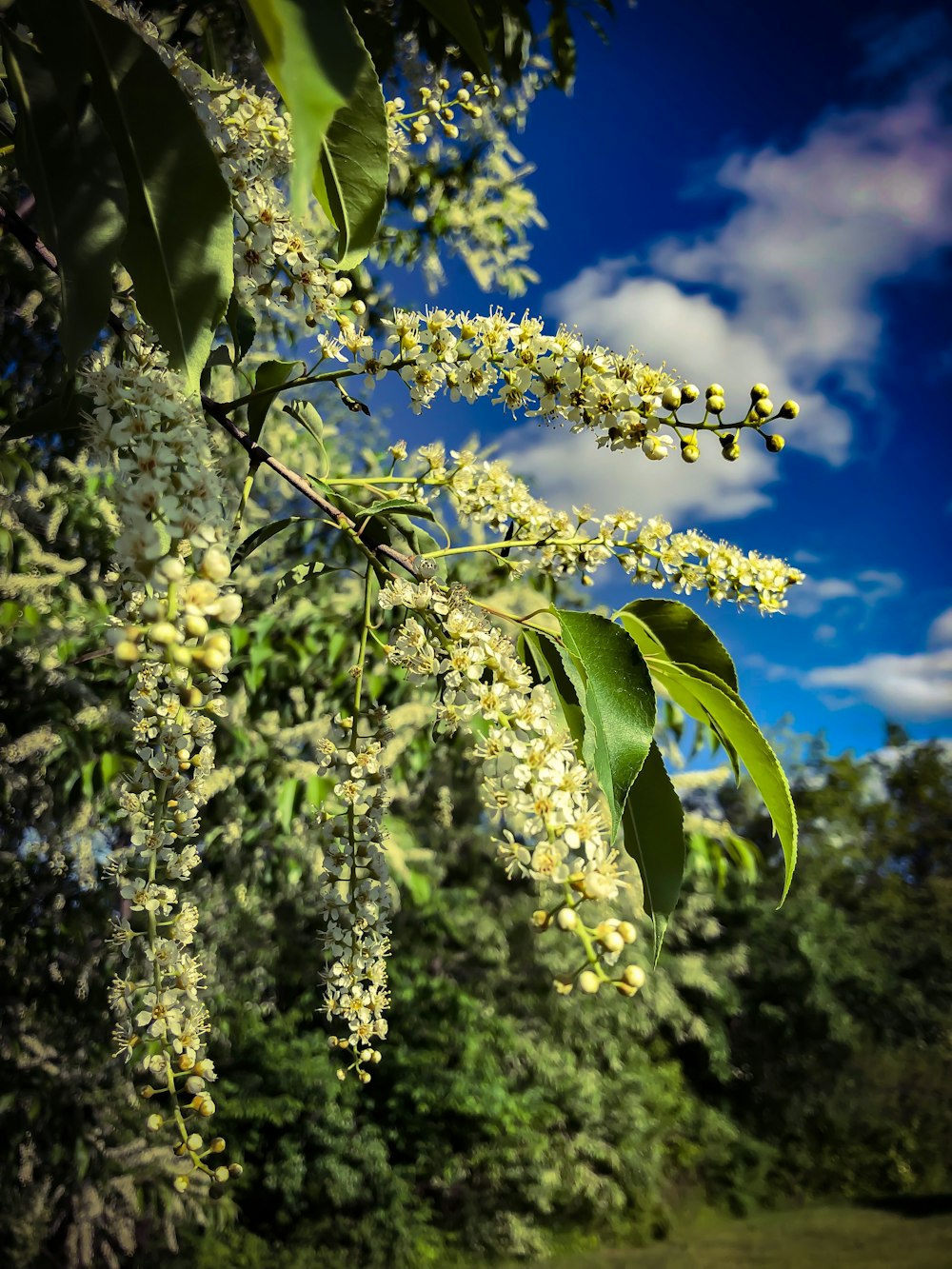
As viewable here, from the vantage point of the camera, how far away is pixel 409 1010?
4.91m

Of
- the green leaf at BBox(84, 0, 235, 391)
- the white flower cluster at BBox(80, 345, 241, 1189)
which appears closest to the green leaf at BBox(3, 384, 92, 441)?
the white flower cluster at BBox(80, 345, 241, 1189)

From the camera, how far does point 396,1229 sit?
4.41m

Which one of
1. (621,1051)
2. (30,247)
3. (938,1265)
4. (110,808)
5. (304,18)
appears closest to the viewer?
(304,18)

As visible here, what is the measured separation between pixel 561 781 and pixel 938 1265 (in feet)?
19.4

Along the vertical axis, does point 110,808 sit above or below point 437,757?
below

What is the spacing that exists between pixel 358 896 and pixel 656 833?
226mm

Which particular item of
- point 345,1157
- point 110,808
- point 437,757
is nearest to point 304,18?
point 110,808

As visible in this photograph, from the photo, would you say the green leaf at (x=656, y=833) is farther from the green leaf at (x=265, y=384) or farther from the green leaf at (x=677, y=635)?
the green leaf at (x=265, y=384)

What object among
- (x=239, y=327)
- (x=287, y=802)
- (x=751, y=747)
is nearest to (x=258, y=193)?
(x=239, y=327)

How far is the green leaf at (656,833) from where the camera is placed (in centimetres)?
55

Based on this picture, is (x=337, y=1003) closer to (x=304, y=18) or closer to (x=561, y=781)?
(x=561, y=781)

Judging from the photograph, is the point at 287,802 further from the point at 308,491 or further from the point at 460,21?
the point at 460,21

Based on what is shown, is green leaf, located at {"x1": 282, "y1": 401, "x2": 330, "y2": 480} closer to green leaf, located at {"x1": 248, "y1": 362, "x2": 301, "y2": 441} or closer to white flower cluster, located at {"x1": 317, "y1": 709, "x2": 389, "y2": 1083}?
green leaf, located at {"x1": 248, "y1": 362, "x2": 301, "y2": 441}

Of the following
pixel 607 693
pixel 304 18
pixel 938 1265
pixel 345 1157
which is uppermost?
pixel 304 18
